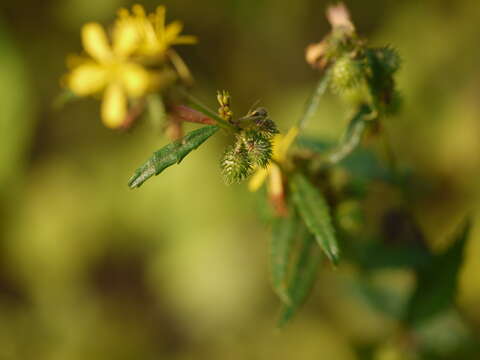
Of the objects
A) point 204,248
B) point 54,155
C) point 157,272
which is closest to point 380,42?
point 204,248

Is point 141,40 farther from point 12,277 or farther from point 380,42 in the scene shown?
point 12,277

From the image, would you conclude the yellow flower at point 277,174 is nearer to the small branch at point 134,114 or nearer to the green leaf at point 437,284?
the small branch at point 134,114

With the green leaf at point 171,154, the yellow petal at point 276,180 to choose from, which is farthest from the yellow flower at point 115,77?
the yellow petal at point 276,180

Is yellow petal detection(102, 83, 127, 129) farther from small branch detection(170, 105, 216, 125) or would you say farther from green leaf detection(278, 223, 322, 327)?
green leaf detection(278, 223, 322, 327)

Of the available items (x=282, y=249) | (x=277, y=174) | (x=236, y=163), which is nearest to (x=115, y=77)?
(x=236, y=163)

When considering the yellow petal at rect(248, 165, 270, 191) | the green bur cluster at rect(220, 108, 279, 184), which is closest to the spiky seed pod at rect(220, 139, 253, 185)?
the green bur cluster at rect(220, 108, 279, 184)

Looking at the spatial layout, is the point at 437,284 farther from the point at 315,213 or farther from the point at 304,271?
the point at 315,213

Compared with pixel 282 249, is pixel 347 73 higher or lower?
higher
